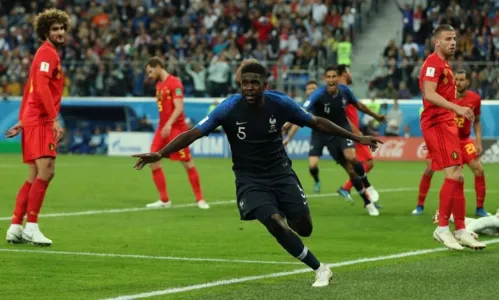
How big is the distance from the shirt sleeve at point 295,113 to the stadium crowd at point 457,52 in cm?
2364

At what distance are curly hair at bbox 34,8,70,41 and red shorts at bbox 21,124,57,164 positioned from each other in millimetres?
1034

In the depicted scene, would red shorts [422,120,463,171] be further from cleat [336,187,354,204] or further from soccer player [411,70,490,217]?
cleat [336,187,354,204]

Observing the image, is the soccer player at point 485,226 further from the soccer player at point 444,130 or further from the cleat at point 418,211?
the cleat at point 418,211

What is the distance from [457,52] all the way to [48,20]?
23.3 meters

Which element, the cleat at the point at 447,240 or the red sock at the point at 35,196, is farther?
the red sock at the point at 35,196

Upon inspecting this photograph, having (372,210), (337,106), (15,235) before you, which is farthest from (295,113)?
(337,106)

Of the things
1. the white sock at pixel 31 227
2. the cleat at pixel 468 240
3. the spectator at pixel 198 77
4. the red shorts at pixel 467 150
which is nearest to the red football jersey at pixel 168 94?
the red shorts at pixel 467 150

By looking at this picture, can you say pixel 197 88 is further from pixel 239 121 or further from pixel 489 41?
pixel 239 121

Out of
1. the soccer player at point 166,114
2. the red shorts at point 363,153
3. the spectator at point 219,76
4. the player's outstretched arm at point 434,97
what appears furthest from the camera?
the spectator at point 219,76

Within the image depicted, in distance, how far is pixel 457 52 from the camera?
3362 centimetres

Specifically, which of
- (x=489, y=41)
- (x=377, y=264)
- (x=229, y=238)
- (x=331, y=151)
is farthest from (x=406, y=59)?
(x=377, y=264)

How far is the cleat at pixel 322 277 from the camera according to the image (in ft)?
29.5

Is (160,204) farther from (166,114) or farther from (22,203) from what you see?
(22,203)

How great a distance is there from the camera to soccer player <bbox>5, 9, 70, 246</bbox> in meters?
11.9
